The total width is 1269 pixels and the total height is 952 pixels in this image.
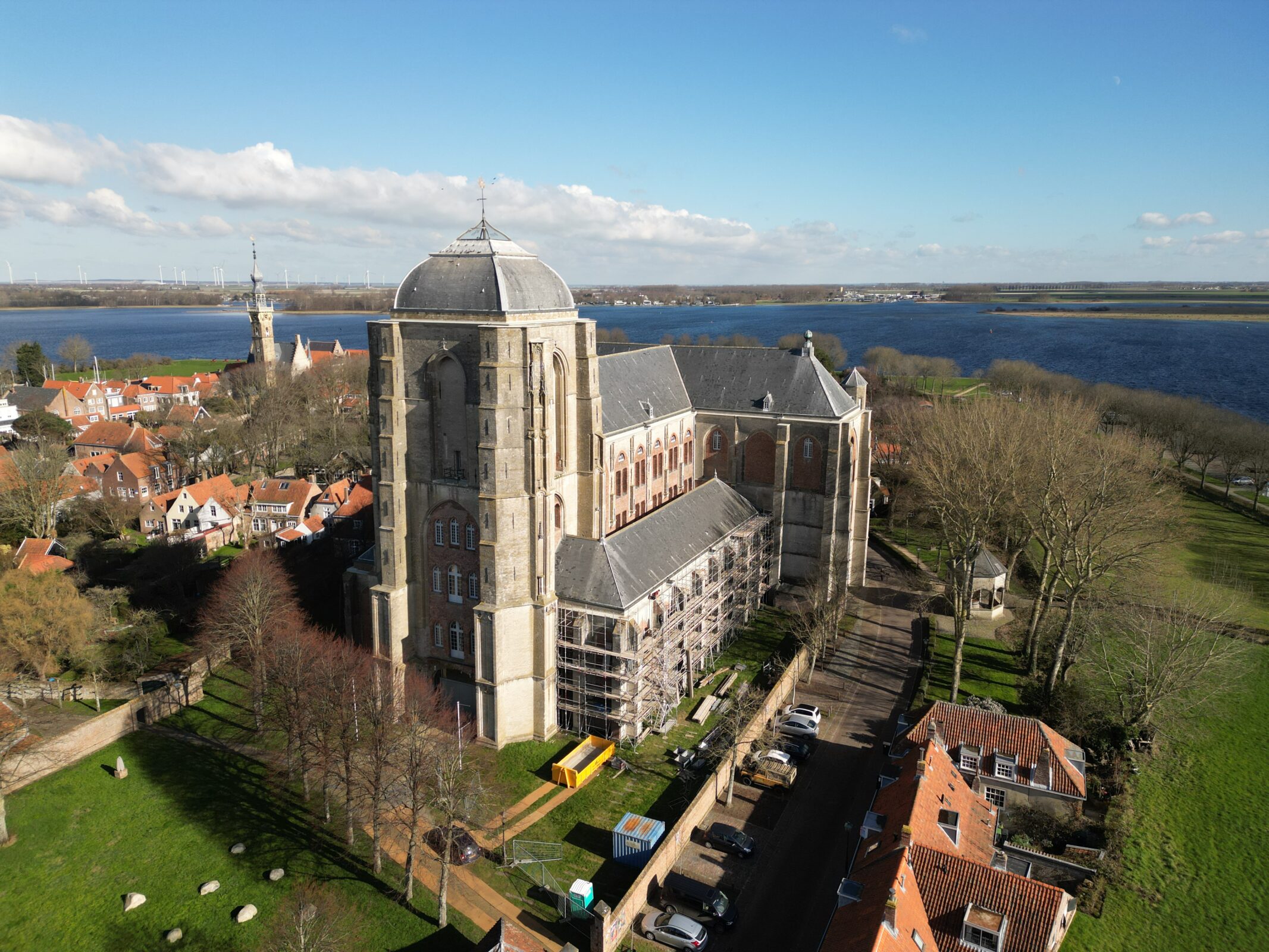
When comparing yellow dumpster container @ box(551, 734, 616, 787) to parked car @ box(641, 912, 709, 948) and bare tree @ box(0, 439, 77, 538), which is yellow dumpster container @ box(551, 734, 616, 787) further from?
bare tree @ box(0, 439, 77, 538)

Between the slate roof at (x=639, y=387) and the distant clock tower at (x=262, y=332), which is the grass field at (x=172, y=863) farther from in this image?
the distant clock tower at (x=262, y=332)

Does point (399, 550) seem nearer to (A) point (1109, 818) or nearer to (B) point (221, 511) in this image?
(A) point (1109, 818)

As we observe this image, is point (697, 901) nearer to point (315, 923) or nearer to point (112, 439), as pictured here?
point (315, 923)

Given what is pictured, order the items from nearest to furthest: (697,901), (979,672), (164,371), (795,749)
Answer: (697,901)
(795,749)
(979,672)
(164,371)

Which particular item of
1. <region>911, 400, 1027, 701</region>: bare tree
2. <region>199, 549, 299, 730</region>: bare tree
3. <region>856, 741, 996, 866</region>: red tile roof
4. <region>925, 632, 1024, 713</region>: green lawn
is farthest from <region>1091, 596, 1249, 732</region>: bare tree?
<region>199, 549, 299, 730</region>: bare tree

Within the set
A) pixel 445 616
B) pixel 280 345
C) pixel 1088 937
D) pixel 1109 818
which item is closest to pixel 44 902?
pixel 445 616

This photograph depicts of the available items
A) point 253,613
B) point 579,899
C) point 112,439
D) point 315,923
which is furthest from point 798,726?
point 112,439
